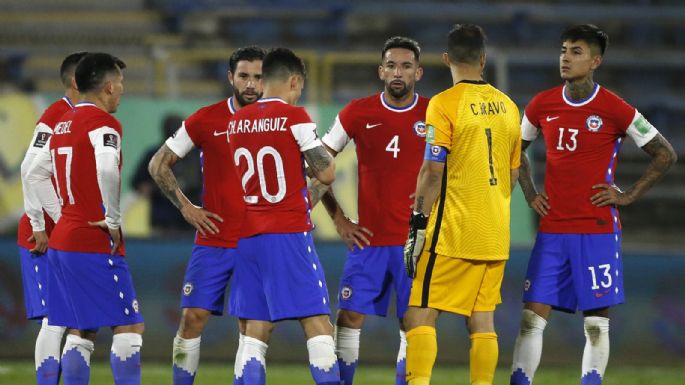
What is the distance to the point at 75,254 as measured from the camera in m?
7.54

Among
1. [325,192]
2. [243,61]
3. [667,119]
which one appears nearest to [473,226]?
[325,192]

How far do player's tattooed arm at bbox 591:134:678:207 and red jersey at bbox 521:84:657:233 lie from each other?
49 millimetres

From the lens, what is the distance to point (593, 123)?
26.7 feet

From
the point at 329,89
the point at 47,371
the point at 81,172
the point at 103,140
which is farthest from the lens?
the point at 329,89

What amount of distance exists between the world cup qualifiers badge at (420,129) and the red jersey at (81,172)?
2092 mm

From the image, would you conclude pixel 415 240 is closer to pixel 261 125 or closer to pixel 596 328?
pixel 261 125

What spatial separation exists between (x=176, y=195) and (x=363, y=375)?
12.7 ft

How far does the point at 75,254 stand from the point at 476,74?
2869 millimetres

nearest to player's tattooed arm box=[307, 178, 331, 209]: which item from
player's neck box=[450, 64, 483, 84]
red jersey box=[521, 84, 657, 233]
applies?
player's neck box=[450, 64, 483, 84]

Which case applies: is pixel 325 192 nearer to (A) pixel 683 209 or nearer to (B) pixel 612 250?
(B) pixel 612 250

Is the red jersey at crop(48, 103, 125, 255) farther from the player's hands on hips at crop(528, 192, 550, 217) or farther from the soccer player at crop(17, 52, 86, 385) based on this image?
the player's hands on hips at crop(528, 192, 550, 217)

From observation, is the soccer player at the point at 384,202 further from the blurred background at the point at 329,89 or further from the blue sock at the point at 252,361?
the blurred background at the point at 329,89

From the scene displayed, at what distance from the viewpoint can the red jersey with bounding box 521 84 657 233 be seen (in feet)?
26.7

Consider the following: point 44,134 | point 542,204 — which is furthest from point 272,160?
point 542,204
